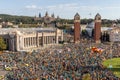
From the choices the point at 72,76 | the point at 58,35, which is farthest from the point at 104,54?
the point at 58,35

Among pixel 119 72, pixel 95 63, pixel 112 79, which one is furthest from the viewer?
pixel 95 63

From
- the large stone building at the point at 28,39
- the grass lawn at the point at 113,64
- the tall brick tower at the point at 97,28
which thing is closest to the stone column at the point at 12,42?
the large stone building at the point at 28,39

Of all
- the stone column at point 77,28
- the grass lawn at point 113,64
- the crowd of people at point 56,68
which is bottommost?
the grass lawn at point 113,64

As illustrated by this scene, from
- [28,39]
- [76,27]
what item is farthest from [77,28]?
[28,39]

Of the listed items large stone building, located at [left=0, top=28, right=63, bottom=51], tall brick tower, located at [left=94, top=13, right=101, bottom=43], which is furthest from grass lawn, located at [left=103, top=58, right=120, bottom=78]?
tall brick tower, located at [left=94, top=13, right=101, bottom=43]

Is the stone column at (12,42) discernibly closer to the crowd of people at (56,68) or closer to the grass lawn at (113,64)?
the crowd of people at (56,68)

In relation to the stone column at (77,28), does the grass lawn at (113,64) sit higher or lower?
lower

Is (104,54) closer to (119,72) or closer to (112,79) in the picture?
(119,72)

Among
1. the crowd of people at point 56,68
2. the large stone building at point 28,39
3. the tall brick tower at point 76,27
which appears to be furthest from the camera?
the tall brick tower at point 76,27

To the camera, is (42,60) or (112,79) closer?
(112,79)
